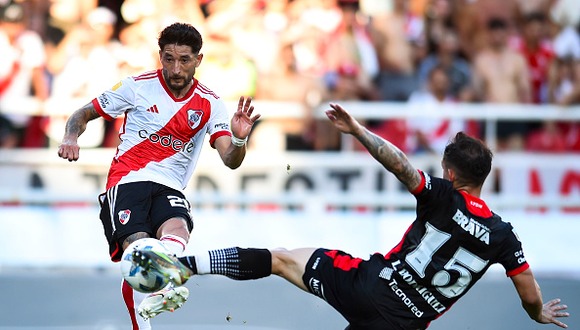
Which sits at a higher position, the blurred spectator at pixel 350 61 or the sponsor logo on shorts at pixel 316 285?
the blurred spectator at pixel 350 61

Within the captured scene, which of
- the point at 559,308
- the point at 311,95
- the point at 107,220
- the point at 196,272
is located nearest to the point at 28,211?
the point at 311,95

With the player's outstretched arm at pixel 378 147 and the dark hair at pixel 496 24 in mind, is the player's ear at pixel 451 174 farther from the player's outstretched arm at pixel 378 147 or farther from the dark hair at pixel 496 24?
the dark hair at pixel 496 24

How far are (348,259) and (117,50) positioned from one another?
6619 mm

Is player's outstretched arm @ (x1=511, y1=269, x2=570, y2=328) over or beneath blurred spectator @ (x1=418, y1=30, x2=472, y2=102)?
beneath

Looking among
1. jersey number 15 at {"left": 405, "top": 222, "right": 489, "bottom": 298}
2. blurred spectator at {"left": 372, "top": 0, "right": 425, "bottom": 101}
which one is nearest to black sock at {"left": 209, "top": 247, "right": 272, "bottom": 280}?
jersey number 15 at {"left": 405, "top": 222, "right": 489, "bottom": 298}

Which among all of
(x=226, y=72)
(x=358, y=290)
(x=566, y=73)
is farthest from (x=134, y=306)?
(x=566, y=73)

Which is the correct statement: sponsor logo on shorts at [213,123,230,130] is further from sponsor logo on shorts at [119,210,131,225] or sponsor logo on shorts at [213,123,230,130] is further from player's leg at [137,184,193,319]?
sponsor logo on shorts at [119,210,131,225]

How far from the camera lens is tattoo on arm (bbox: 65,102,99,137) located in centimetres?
694

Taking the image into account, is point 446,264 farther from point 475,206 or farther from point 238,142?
point 238,142

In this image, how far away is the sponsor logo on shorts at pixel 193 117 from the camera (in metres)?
7.22

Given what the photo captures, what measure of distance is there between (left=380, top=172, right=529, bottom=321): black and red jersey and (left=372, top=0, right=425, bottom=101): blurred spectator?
6746 millimetres

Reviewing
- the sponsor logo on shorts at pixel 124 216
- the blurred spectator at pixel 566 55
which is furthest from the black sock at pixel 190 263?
the blurred spectator at pixel 566 55

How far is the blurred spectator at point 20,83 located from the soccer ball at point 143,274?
246 inches

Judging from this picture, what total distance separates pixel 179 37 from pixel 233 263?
164 centimetres
